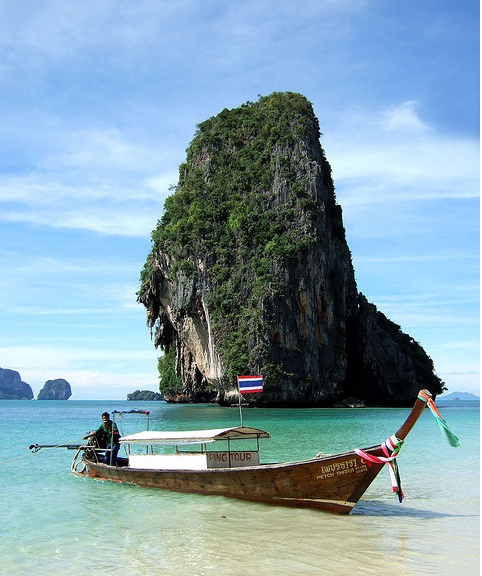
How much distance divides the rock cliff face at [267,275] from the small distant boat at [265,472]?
32.2m

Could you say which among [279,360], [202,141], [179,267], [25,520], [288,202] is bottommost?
[25,520]

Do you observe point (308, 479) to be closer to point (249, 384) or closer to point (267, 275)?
point (249, 384)

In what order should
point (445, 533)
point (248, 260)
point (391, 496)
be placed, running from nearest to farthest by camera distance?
point (445, 533) < point (391, 496) < point (248, 260)

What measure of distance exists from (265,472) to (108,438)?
5.76m

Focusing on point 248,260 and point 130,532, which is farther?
point 248,260

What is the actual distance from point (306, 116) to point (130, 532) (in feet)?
163

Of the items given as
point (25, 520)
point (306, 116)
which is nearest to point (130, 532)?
point (25, 520)

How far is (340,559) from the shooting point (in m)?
7.65

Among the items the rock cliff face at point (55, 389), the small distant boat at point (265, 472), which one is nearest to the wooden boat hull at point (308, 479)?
the small distant boat at point (265, 472)

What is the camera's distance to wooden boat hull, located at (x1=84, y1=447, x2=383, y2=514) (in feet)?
32.1

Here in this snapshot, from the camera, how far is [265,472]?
1044 cm

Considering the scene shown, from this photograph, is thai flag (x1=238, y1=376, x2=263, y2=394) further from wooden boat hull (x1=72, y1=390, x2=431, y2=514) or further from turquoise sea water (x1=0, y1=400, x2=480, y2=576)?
turquoise sea water (x1=0, y1=400, x2=480, y2=576)

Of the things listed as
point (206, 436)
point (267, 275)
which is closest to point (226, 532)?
point (206, 436)

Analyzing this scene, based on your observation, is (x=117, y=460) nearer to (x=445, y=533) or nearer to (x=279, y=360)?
(x=445, y=533)
